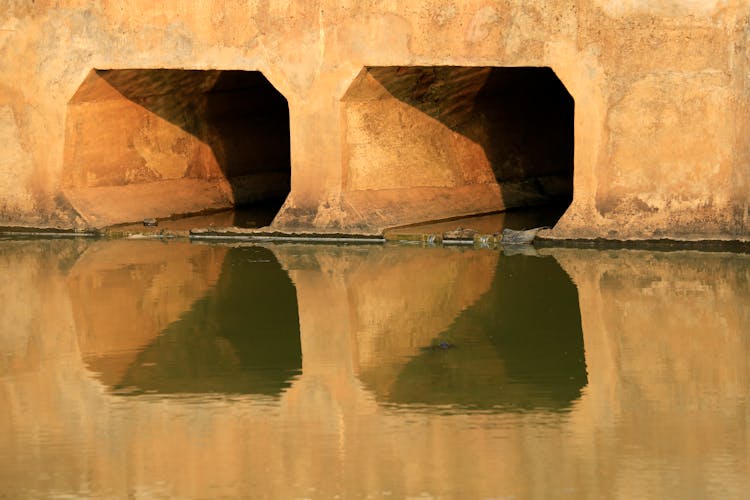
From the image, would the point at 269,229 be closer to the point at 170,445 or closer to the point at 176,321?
the point at 176,321

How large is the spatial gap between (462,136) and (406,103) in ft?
3.14

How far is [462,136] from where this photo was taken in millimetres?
14344

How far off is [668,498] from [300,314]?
4150 millimetres

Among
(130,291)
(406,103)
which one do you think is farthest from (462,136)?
(130,291)

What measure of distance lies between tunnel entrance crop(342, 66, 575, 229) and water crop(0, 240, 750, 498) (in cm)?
127

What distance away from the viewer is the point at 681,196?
11.8 metres

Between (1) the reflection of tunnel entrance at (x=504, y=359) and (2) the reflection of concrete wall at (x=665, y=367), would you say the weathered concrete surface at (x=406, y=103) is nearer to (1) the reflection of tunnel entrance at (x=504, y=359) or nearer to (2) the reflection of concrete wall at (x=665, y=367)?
(2) the reflection of concrete wall at (x=665, y=367)

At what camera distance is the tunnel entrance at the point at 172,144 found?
45.2 ft

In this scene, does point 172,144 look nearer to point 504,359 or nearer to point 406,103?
point 406,103

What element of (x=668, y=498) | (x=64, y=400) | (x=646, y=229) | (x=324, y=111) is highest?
(x=324, y=111)

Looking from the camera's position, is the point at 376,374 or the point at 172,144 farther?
the point at 172,144

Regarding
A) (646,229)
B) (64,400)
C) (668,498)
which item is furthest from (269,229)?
(668,498)

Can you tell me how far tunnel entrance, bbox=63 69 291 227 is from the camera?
1379cm

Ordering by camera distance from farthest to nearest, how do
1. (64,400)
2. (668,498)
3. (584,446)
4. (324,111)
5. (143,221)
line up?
1. (143,221)
2. (324,111)
3. (64,400)
4. (584,446)
5. (668,498)
